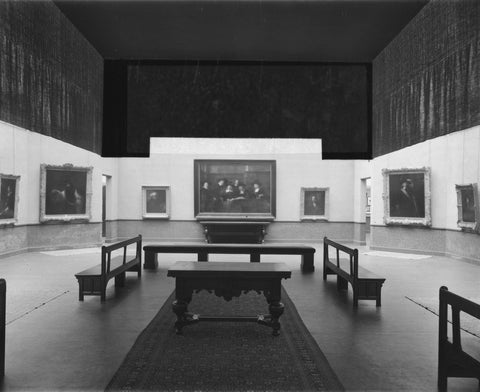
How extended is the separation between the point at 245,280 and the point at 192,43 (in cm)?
263

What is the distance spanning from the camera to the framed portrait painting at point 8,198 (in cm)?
944

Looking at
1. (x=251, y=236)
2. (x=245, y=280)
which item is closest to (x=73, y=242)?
(x=251, y=236)

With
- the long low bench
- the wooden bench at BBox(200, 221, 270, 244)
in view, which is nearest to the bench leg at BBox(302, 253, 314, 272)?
the long low bench

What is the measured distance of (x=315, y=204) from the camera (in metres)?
14.8

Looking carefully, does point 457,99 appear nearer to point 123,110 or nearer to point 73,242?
point 123,110

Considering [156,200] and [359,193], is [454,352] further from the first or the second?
[156,200]

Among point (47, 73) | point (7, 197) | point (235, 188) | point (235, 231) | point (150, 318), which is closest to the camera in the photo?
point (47, 73)

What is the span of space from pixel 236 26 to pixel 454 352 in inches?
117

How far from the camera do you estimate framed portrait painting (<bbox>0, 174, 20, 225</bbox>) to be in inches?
372

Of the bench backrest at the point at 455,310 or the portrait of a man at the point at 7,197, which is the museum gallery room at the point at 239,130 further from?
the portrait of a man at the point at 7,197

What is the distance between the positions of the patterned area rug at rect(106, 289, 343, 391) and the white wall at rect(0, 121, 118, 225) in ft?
24.3

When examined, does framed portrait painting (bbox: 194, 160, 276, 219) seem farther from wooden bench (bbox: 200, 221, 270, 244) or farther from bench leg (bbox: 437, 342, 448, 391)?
bench leg (bbox: 437, 342, 448, 391)

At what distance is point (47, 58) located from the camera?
6.19ft

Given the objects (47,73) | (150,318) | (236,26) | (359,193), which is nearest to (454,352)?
(236,26)
